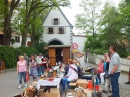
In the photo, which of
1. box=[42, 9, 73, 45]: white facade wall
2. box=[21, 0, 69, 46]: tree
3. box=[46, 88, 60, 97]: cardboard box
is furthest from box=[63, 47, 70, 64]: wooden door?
box=[42, 9, 73, 45]: white facade wall

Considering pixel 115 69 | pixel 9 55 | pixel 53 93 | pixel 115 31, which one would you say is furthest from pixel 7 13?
pixel 115 69

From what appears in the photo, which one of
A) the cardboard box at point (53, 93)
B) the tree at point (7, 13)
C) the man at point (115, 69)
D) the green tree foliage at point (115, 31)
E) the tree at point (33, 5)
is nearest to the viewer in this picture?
the man at point (115, 69)

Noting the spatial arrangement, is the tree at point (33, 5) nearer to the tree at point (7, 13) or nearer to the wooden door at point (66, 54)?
the tree at point (7, 13)

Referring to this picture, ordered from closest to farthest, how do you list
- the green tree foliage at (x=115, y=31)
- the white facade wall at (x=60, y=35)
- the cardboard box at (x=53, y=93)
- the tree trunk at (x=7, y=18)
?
1. the cardboard box at (x=53, y=93)
2. the green tree foliage at (x=115, y=31)
3. the tree trunk at (x=7, y=18)
4. the white facade wall at (x=60, y=35)

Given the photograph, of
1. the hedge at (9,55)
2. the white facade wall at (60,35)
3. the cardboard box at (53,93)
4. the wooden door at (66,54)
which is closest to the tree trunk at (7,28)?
the hedge at (9,55)

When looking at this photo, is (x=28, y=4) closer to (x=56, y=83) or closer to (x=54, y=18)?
(x=54, y=18)

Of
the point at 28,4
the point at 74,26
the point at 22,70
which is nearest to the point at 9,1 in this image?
the point at 28,4

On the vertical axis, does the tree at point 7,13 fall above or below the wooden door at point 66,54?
above

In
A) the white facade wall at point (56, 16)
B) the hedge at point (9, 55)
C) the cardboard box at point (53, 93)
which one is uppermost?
the white facade wall at point (56, 16)

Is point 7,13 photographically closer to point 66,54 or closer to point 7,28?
point 7,28

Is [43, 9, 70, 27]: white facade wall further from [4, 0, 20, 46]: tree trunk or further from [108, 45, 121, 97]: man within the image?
[108, 45, 121, 97]: man

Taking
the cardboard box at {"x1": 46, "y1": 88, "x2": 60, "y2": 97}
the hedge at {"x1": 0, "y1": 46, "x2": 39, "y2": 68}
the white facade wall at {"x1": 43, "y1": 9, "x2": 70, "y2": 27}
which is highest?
the white facade wall at {"x1": 43, "y1": 9, "x2": 70, "y2": 27}

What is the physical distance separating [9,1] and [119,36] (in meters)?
13.8

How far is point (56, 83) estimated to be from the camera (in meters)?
10.3
